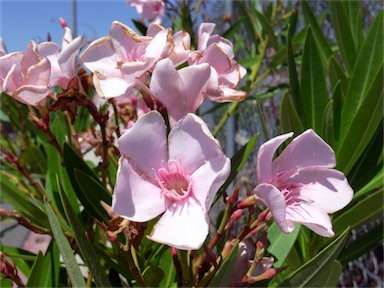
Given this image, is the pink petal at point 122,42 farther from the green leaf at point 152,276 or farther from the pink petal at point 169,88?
the green leaf at point 152,276

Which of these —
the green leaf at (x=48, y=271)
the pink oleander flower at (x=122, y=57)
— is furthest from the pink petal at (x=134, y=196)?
the green leaf at (x=48, y=271)

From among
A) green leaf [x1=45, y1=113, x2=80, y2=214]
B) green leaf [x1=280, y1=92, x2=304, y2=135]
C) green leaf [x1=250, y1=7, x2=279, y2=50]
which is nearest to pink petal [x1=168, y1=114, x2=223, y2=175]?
green leaf [x1=280, y1=92, x2=304, y2=135]

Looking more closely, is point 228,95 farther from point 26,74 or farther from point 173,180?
point 26,74

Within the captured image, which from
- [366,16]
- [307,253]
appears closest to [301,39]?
[366,16]

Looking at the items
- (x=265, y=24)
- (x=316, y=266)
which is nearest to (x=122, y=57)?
(x=316, y=266)

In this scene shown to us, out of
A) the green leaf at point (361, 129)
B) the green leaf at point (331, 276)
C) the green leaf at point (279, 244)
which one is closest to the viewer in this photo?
the green leaf at point (331, 276)
